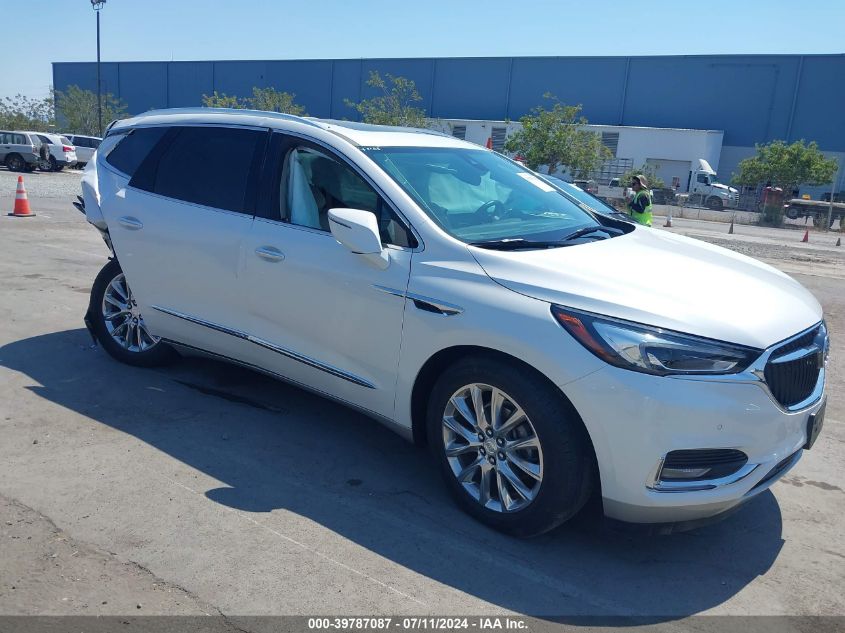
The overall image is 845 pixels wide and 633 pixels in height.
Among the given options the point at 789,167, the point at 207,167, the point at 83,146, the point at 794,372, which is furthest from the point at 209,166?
the point at 789,167

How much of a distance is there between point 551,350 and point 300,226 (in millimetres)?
1788

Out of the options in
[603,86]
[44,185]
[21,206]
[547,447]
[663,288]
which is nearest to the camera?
[547,447]

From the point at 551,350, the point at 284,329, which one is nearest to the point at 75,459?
the point at 284,329

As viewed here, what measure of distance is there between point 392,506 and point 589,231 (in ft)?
6.30

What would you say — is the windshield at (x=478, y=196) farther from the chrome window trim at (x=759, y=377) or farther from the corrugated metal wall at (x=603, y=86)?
the corrugated metal wall at (x=603, y=86)

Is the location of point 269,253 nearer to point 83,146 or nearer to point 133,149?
point 133,149

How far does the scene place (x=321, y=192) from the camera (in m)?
4.33

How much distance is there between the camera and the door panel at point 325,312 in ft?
12.6

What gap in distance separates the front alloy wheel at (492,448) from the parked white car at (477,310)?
1cm

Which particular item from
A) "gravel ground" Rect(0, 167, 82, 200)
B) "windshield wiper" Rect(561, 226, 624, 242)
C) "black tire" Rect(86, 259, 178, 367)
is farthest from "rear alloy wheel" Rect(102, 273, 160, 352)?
"gravel ground" Rect(0, 167, 82, 200)

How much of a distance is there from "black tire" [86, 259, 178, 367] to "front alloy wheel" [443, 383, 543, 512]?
276cm

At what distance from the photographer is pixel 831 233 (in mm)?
31281

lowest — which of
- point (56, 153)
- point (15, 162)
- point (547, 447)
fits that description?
point (15, 162)

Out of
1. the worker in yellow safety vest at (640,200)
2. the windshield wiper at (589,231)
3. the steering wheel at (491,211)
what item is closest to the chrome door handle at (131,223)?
the steering wheel at (491,211)
